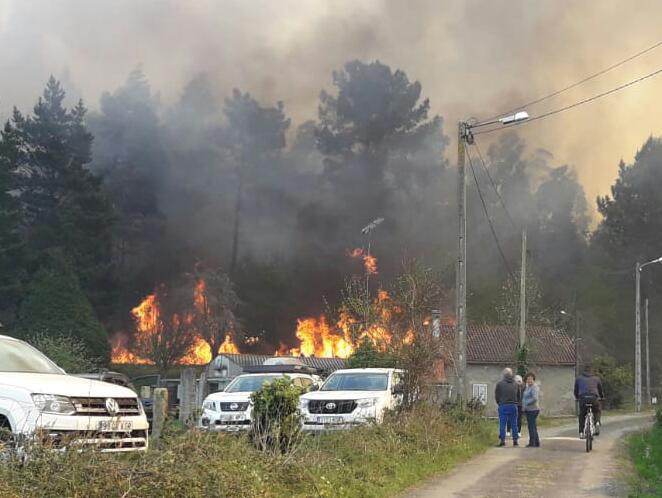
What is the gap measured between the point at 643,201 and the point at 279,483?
214 ft

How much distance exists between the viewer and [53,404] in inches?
315

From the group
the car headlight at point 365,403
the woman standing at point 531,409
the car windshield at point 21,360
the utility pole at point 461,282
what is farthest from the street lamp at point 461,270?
the car windshield at point 21,360

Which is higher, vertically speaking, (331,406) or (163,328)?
(163,328)

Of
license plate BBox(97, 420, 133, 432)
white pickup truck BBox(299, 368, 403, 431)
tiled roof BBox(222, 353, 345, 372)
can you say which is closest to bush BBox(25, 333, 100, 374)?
tiled roof BBox(222, 353, 345, 372)

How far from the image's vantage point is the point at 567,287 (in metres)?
71.0

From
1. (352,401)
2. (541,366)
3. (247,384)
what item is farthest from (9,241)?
(352,401)

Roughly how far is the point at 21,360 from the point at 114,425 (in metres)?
2.06

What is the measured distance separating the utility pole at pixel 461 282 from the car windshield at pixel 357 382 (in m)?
3.08

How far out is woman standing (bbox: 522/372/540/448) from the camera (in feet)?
53.7

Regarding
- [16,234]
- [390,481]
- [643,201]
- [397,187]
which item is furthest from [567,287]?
[390,481]

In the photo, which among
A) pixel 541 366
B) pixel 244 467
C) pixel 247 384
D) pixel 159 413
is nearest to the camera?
pixel 244 467

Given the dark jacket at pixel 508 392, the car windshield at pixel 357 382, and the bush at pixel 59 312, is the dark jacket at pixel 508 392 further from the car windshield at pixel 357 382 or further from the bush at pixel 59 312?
the bush at pixel 59 312

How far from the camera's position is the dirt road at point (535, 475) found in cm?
1033

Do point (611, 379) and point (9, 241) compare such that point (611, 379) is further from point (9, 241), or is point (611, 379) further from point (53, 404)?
point (53, 404)
